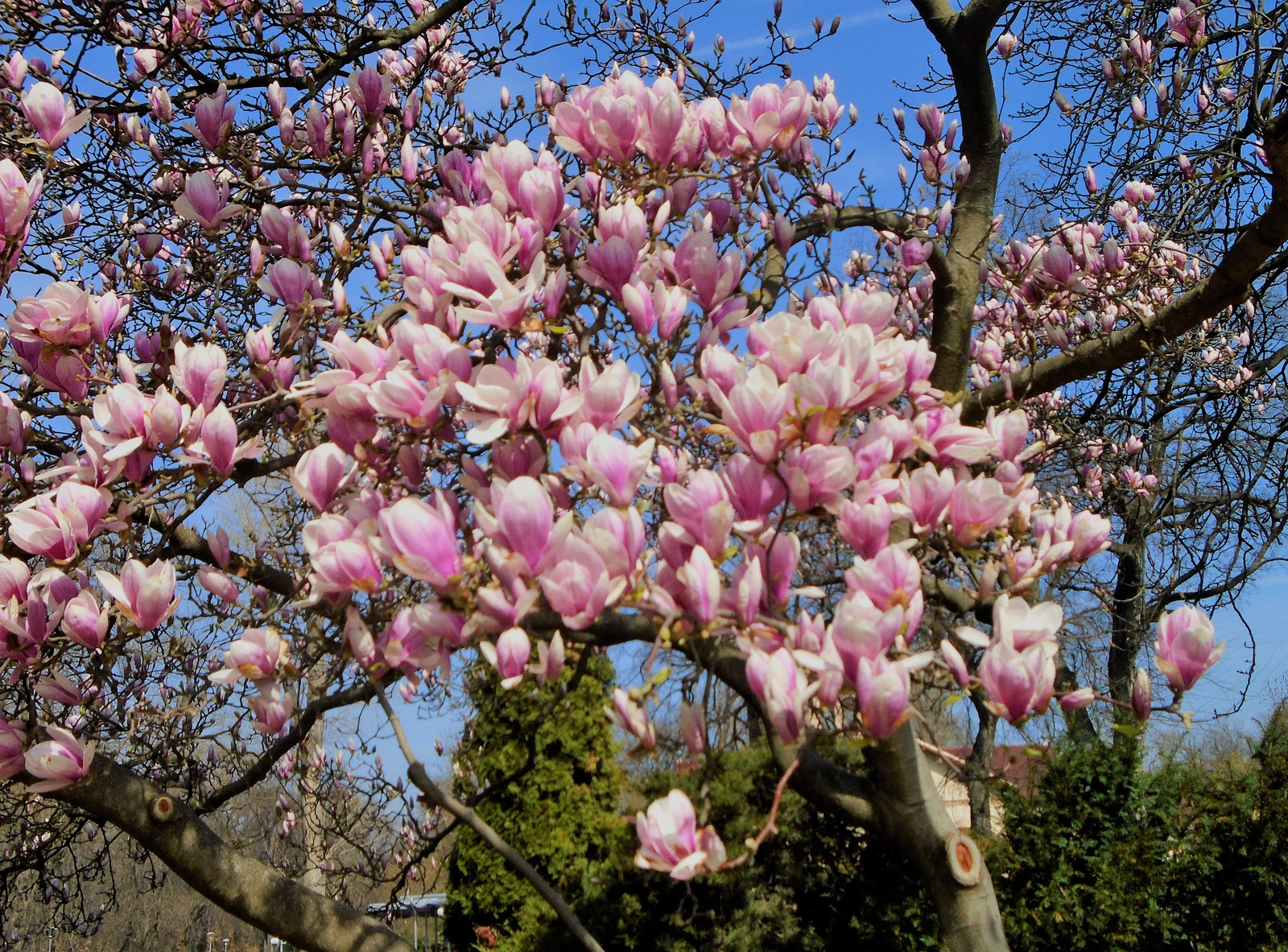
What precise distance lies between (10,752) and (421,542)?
1.26 m

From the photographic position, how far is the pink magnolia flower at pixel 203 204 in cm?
218

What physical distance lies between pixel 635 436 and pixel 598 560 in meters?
0.47

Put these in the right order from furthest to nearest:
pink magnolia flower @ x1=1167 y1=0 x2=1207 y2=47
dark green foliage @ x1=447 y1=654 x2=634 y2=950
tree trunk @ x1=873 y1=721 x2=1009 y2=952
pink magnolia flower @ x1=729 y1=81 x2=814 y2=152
→ dark green foliage @ x1=447 y1=654 x2=634 y2=950, pink magnolia flower @ x1=1167 y1=0 x2=1207 y2=47, tree trunk @ x1=873 y1=721 x2=1009 y2=952, pink magnolia flower @ x1=729 y1=81 x2=814 y2=152

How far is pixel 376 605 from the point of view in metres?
1.89

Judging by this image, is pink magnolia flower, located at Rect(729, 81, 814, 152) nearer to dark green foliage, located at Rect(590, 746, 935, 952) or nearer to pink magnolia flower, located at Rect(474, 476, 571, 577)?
pink magnolia flower, located at Rect(474, 476, 571, 577)

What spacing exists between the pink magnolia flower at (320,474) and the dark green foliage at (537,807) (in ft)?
14.2

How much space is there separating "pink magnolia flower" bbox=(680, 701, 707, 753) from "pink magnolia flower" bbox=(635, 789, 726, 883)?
0.64 feet

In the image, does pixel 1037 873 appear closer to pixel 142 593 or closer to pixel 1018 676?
pixel 1018 676

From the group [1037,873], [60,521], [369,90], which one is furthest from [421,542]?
[1037,873]

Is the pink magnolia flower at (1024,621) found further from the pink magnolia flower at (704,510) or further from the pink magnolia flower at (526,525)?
the pink magnolia flower at (526,525)

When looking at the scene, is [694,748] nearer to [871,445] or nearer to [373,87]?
[871,445]

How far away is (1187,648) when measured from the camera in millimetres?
1487

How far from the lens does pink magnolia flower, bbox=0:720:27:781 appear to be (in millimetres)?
1932

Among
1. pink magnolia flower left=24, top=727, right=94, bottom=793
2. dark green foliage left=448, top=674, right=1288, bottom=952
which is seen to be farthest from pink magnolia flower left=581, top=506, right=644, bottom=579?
dark green foliage left=448, top=674, right=1288, bottom=952
